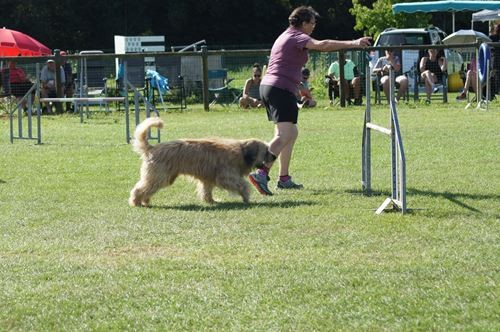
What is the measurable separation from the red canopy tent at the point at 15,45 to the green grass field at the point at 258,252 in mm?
17240

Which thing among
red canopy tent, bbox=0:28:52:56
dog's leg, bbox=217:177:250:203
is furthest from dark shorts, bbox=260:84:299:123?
red canopy tent, bbox=0:28:52:56

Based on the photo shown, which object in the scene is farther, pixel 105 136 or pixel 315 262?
pixel 105 136

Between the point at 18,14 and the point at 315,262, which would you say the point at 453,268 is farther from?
the point at 18,14

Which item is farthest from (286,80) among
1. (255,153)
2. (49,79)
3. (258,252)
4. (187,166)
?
(49,79)

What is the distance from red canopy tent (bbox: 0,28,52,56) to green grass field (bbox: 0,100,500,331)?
1724cm

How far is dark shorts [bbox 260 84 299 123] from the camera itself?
9703mm

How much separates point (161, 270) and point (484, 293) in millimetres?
2055

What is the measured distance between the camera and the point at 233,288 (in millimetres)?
5668

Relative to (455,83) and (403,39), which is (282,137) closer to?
(455,83)

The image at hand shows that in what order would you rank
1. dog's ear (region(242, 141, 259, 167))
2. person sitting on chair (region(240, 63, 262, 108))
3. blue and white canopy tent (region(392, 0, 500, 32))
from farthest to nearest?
1. blue and white canopy tent (region(392, 0, 500, 32))
2. person sitting on chair (region(240, 63, 262, 108))
3. dog's ear (region(242, 141, 259, 167))

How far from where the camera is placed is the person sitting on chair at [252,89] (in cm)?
2404

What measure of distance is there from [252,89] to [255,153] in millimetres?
16112

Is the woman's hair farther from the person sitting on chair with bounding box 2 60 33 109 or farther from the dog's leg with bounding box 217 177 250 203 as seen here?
the person sitting on chair with bounding box 2 60 33 109

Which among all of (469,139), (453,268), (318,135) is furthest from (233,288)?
(318,135)
